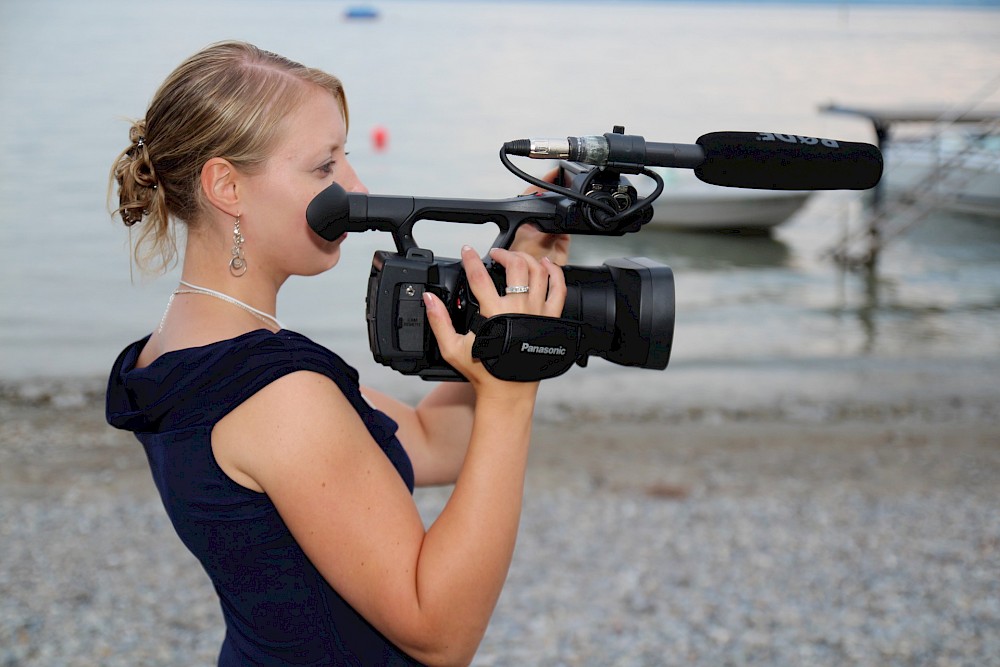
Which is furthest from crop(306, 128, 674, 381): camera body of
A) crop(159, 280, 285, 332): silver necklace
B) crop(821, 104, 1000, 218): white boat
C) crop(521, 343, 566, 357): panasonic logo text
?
→ crop(821, 104, 1000, 218): white boat

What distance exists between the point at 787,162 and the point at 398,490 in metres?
0.68

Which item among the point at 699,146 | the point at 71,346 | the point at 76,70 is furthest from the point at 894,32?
the point at 699,146

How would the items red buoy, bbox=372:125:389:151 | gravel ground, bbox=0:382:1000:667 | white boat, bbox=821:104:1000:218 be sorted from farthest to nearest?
red buoy, bbox=372:125:389:151, white boat, bbox=821:104:1000:218, gravel ground, bbox=0:382:1000:667

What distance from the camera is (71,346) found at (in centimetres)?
959

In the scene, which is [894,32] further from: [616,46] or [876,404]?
[876,404]

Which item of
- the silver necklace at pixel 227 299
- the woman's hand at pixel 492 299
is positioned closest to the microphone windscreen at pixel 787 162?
the woman's hand at pixel 492 299

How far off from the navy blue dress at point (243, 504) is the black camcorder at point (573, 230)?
0.15 metres

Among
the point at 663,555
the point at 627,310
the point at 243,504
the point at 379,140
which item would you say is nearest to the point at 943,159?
the point at 379,140

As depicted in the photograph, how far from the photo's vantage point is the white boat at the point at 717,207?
1480 centimetres

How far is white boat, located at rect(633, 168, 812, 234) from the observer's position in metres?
14.8

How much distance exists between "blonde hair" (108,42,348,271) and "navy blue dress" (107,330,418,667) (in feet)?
0.91

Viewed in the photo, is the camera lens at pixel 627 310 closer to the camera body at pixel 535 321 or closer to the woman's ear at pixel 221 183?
the camera body at pixel 535 321

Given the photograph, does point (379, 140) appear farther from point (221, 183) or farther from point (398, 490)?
point (398, 490)

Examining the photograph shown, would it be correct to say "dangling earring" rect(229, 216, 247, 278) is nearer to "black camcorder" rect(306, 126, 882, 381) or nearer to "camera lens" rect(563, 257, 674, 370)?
"black camcorder" rect(306, 126, 882, 381)
